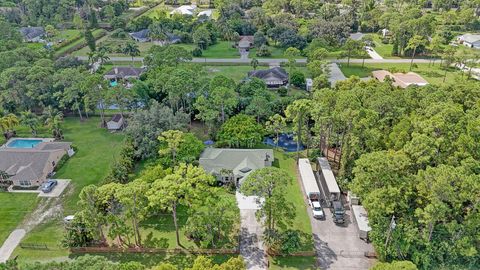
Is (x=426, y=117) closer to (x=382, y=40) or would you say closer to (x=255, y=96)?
(x=255, y=96)

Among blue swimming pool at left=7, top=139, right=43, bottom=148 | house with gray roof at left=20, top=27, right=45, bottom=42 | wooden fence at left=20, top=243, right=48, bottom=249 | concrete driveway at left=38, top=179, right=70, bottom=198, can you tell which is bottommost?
wooden fence at left=20, top=243, right=48, bottom=249

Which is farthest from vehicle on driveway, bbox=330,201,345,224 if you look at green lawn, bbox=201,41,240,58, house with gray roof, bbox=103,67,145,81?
green lawn, bbox=201,41,240,58

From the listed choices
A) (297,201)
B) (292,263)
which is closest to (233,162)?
(297,201)

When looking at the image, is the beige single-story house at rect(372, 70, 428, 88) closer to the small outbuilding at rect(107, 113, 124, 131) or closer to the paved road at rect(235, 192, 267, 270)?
the paved road at rect(235, 192, 267, 270)

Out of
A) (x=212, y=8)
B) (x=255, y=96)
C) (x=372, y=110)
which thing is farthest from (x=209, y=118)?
(x=212, y=8)

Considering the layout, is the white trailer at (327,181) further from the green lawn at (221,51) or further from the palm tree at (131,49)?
the palm tree at (131,49)

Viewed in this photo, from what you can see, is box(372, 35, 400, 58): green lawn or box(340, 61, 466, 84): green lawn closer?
box(340, 61, 466, 84): green lawn

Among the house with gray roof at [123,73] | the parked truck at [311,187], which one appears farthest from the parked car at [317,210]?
the house with gray roof at [123,73]
